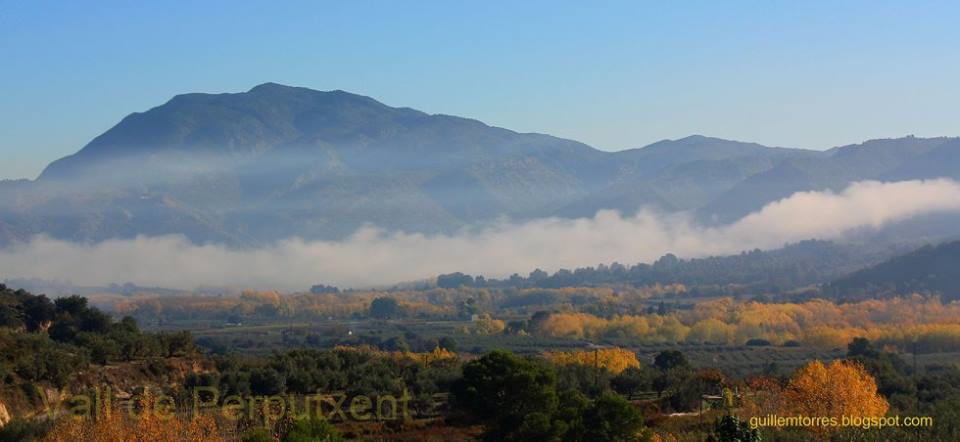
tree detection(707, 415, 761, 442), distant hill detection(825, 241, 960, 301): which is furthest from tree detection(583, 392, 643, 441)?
distant hill detection(825, 241, 960, 301)

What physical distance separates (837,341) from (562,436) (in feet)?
278

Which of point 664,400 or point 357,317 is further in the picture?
point 357,317

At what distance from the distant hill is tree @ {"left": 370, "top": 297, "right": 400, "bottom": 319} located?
68274 mm

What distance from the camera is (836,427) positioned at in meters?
45.4

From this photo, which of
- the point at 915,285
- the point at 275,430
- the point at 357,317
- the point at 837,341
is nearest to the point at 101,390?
the point at 275,430

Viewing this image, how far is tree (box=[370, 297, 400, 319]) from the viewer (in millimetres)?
190113

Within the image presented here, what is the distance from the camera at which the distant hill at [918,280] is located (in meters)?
183

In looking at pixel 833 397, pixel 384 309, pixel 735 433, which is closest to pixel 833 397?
pixel 833 397

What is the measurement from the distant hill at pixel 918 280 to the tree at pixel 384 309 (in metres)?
68.3

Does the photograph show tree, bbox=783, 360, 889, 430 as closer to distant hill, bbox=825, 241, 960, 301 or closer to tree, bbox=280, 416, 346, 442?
tree, bbox=280, 416, 346, 442

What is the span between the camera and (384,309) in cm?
19188

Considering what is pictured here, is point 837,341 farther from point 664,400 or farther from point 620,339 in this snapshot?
point 664,400

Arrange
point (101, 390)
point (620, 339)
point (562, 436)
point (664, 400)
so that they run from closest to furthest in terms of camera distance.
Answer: point (562, 436)
point (101, 390)
point (664, 400)
point (620, 339)

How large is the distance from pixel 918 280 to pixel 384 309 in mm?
81963
